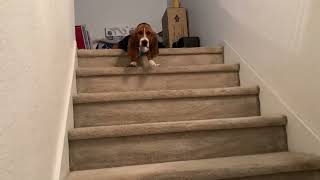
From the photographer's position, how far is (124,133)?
1399 millimetres

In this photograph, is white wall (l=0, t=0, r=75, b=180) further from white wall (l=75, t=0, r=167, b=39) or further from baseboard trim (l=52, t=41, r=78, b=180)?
white wall (l=75, t=0, r=167, b=39)

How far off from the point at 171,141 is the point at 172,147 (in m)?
0.03

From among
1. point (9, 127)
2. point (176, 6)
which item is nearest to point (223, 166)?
point (9, 127)

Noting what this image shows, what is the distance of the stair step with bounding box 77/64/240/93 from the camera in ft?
6.30

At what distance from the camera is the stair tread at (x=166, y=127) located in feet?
4.54

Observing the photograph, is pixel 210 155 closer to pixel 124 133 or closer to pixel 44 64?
pixel 124 133

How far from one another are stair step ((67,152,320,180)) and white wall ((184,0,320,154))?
129 mm

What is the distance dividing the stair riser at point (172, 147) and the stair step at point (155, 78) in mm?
566

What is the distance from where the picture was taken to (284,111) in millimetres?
1586

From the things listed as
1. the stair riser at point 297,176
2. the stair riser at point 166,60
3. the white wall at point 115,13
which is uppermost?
the white wall at point 115,13

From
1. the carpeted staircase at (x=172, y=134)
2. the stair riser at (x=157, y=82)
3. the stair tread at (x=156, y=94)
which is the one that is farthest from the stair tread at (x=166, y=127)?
the stair riser at (x=157, y=82)

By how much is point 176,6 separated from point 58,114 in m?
2.50

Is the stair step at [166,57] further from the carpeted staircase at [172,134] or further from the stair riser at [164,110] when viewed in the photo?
the stair riser at [164,110]

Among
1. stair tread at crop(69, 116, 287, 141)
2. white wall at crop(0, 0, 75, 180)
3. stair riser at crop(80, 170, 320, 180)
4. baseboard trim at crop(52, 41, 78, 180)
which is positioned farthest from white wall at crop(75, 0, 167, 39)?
stair riser at crop(80, 170, 320, 180)
